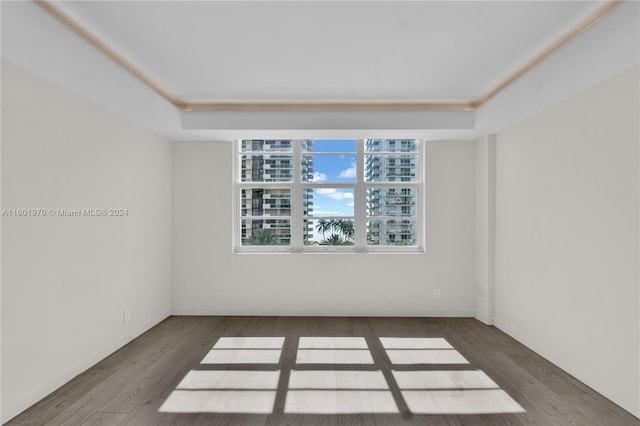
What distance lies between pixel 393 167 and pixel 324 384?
3198mm

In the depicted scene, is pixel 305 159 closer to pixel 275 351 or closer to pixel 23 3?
pixel 275 351

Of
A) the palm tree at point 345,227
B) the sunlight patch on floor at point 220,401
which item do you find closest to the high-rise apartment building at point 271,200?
the palm tree at point 345,227

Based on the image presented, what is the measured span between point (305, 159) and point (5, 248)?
3.44 metres

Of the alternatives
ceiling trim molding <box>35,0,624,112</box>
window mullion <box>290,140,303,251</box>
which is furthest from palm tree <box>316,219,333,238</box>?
ceiling trim molding <box>35,0,624,112</box>

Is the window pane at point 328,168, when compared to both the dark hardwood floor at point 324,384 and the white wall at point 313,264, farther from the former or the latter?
the dark hardwood floor at point 324,384

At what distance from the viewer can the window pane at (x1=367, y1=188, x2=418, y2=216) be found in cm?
500

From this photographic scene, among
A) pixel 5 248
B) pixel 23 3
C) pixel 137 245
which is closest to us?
pixel 23 3

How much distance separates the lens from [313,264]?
477 cm

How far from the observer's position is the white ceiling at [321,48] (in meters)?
2.18

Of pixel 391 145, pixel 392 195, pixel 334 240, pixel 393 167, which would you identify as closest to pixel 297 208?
pixel 334 240

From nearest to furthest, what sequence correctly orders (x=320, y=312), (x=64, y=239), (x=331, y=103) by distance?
(x=64, y=239)
(x=331, y=103)
(x=320, y=312)

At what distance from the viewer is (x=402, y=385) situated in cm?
278

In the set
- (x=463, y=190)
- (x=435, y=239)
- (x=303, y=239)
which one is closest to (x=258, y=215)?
(x=303, y=239)

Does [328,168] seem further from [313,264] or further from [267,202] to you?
[313,264]
